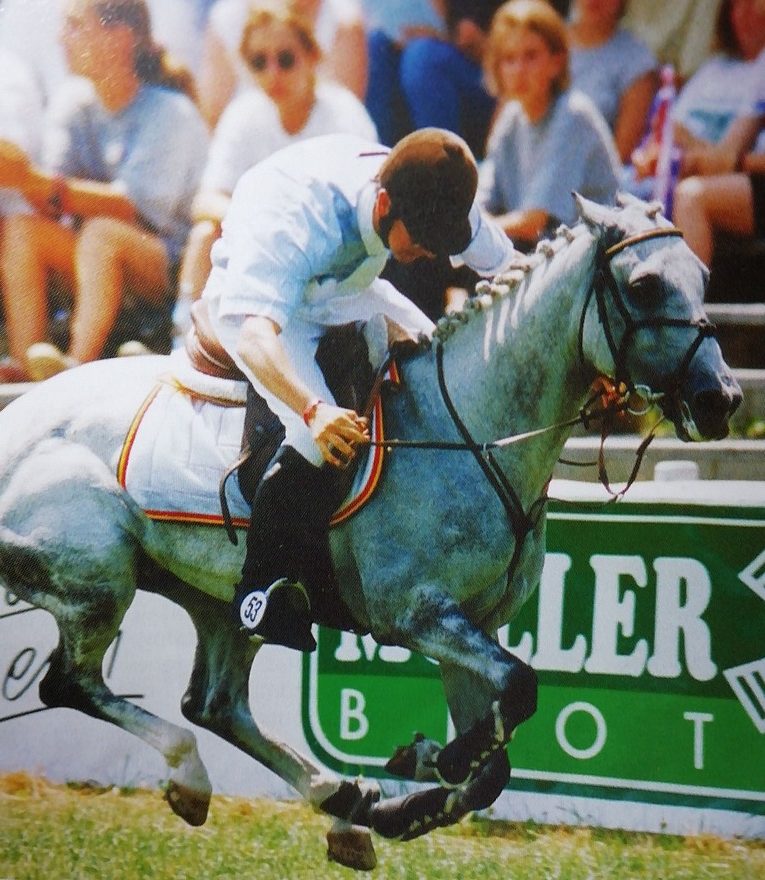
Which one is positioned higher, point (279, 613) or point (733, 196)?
point (733, 196)

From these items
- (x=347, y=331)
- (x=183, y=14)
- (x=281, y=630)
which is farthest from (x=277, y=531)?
(x=183, y=14)

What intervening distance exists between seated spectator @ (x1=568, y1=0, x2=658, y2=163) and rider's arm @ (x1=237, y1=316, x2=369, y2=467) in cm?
107

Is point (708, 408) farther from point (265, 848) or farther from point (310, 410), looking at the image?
point (265, 848)

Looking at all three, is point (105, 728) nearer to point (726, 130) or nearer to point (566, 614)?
point (566, 614)

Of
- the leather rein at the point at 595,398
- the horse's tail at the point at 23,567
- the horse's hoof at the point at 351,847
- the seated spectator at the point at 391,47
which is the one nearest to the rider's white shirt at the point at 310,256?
the seated spectator at the point at 391,47

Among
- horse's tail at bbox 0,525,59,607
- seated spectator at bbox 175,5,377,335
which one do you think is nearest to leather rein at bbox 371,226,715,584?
seated spectator at bbox 175,5,377,335

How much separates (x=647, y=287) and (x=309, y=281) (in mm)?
838

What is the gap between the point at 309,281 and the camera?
9.62 feet

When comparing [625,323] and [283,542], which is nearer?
[625,323]

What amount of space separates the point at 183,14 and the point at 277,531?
4.97 feet

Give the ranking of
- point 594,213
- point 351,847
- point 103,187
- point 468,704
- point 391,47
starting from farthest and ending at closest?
point 103,187 → point 391,47 → point 351,847 → point 468,704 → point 594,213

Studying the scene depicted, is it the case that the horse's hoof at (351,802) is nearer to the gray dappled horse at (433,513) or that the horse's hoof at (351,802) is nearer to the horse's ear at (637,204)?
the gray dappled horse at (433,513)

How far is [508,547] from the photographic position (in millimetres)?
2844

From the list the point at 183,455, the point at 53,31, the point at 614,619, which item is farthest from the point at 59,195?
the point at 614,619
